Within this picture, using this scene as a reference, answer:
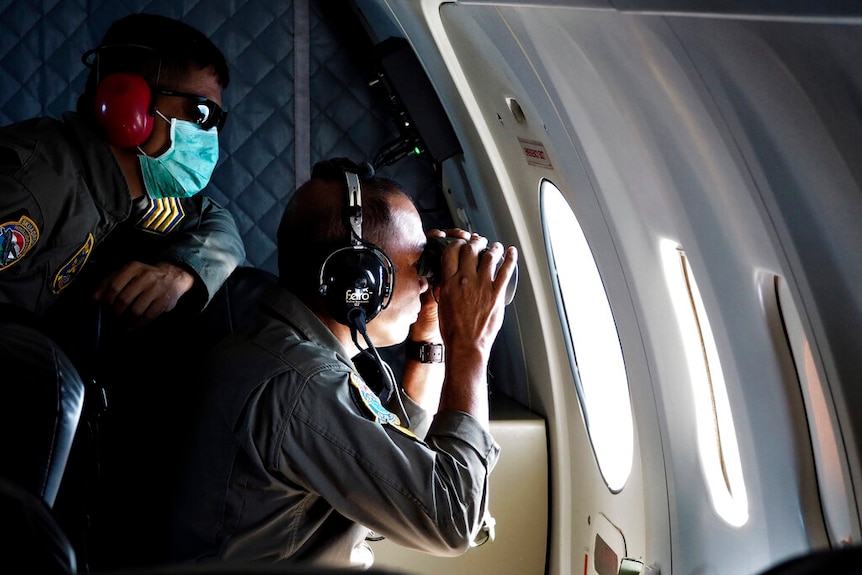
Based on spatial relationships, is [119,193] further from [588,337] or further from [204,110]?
[588,337]

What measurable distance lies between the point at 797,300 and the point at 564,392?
1270mm

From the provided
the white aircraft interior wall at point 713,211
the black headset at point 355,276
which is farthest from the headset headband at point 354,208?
the white aircraft interior wall at point 713,211

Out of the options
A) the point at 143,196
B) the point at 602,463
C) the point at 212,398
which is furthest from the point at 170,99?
the point at 602,463

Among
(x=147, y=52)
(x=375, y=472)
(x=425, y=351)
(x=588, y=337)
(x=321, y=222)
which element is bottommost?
(x=375, y=472)

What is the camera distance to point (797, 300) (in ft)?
3.11

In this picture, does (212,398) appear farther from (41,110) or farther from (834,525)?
(41,110)

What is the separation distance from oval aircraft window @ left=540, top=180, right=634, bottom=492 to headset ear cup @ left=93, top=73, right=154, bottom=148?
90 cm

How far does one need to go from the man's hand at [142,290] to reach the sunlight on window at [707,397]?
1016 mm

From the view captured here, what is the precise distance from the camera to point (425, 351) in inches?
73.3

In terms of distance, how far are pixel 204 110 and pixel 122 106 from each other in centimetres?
20

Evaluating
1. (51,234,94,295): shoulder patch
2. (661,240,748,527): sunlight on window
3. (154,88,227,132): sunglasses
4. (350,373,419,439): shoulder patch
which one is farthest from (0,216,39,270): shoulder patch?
(661,240,748,527): sunlight on window

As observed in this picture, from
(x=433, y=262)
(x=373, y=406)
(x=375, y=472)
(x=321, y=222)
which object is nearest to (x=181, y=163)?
(x=321, y=222)

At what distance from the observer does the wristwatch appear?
6.10 ft

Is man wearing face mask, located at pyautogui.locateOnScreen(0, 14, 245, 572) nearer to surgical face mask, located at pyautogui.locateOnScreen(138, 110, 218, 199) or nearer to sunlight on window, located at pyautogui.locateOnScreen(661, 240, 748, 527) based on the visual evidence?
surgical face mask, located at pyautogui.locateOnScreen(138, 110, 218, 199)
